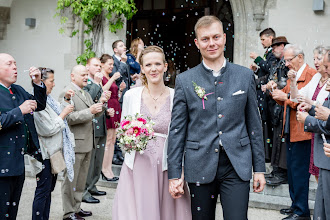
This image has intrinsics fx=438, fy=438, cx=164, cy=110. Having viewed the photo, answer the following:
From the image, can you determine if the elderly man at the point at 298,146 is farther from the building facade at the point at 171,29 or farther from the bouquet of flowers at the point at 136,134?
the building facade at the point at 171,29

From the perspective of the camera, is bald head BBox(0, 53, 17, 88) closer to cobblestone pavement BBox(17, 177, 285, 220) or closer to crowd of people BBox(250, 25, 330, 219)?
cobblestone pavement BBox(17, 177, 285, 220)

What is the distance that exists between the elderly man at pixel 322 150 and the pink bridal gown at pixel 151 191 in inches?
50.1

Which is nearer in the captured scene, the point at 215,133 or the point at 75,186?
the point at 215,133

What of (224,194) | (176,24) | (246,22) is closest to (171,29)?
(176,24)

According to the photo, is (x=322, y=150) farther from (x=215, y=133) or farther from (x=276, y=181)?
(x=276, y=181)

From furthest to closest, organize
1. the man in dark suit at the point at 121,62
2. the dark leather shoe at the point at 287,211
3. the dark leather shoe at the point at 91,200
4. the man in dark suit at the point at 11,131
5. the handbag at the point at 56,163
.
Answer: the man in dark suit at the point at 121,62 → the dark leather shoe at the point at 91,200 → the dark leather shoe at the point at 287,211 → the handbag at the point at 56,163 → the man in dark suit at the point at 11,131

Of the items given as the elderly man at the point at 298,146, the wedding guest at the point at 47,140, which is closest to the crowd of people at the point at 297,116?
the elderly man at the point at 298,146

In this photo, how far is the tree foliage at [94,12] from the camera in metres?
9.82

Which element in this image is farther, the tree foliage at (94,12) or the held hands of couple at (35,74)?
the tree foliage at (94,12)

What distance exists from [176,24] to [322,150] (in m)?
7.47

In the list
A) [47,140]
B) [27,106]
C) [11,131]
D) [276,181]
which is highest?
[27,106]

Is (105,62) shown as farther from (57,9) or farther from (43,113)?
(57,9)

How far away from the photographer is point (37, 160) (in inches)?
186

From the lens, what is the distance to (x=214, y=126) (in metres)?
3.25
